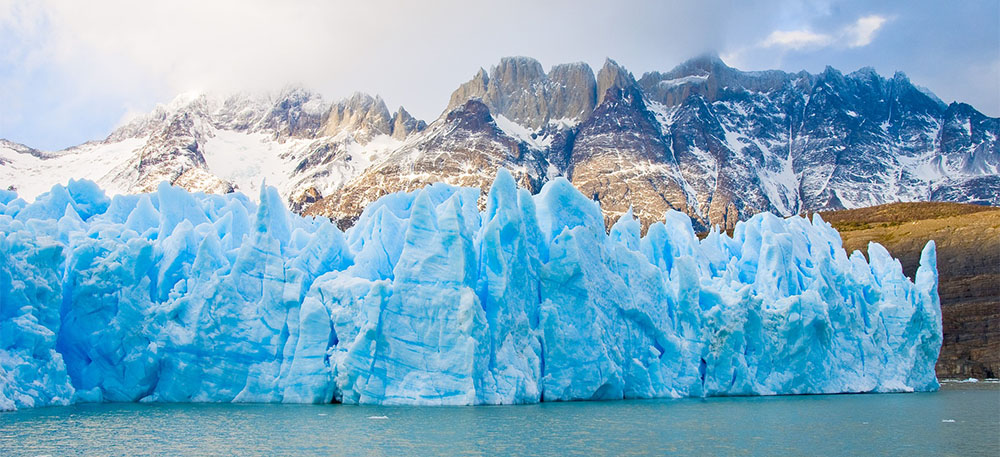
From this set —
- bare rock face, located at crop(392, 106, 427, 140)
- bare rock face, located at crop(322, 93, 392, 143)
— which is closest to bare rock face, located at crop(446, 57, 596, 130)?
bare rock face, located at crop(392, 106, 427, 140)

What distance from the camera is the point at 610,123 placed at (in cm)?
13325

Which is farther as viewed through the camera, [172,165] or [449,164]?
[172,165]

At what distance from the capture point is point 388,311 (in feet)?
89.0

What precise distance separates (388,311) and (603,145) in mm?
104453

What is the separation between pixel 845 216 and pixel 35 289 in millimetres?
90830

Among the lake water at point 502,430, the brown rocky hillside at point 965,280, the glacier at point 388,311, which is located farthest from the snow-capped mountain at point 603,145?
the lake water at point 502,430

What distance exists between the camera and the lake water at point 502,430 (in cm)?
1835

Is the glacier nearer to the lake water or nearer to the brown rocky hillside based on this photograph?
the lake water

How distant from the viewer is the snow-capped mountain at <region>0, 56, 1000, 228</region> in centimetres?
11912

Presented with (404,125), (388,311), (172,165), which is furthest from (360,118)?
(388,311)

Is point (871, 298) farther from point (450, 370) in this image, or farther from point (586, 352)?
point (450, 370)

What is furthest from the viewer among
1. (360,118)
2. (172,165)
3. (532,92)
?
(360,118)

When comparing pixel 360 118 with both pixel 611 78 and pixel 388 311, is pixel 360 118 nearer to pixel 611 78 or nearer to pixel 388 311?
pixel 611 78

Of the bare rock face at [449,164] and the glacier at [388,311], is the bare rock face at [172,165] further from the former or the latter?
the glacier at [388,311]
